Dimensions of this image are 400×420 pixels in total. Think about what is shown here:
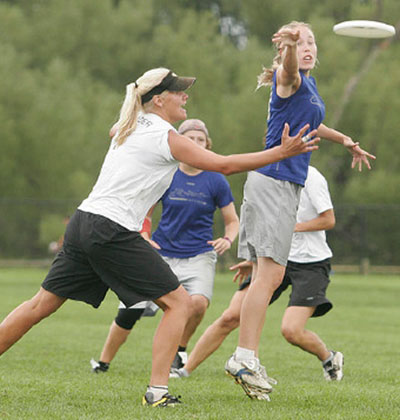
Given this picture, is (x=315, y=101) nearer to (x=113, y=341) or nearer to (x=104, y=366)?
(x=113, y=341)

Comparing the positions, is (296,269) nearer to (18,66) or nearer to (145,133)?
(145,133)

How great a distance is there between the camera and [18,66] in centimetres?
3494

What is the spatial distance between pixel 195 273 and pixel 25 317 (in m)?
2.53

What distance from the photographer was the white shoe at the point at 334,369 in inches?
287

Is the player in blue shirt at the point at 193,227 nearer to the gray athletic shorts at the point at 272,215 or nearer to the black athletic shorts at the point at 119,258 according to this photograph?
the gray athletic shorts at the point at 272,215

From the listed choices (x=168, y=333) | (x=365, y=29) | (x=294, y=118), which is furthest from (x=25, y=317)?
(x=365, y=29)

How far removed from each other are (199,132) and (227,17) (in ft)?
129

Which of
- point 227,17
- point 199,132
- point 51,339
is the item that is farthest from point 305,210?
point 227,17

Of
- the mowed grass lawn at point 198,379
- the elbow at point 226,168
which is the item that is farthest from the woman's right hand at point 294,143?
the mowed grass lawn at point 198,379

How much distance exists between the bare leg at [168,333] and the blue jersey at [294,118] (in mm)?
1042

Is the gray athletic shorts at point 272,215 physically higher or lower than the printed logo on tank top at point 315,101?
lower

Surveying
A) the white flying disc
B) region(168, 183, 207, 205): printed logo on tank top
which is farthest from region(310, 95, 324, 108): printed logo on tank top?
region(168, 183, 207, 205): printed logo on tank top

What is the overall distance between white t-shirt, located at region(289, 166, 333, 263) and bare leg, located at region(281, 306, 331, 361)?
434 millimetres

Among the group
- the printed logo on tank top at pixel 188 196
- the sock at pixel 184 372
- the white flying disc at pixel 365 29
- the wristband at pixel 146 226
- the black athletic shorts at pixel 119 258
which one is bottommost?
the sock at pixel 184 372
